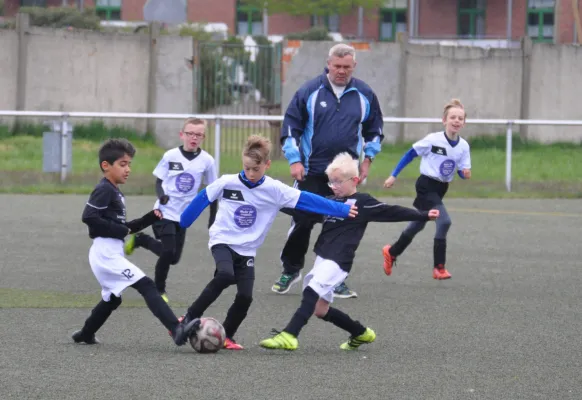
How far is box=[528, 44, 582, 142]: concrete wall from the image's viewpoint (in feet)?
90.0

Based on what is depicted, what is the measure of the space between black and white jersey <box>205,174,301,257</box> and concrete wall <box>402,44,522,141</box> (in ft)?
64.5

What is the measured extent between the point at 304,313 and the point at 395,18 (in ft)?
158

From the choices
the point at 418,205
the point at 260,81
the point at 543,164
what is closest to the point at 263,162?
the point at 418,205

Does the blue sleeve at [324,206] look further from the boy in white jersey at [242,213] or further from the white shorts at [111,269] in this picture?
the white shorts at [111,269]

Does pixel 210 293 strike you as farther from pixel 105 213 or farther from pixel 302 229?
pixel 302 229

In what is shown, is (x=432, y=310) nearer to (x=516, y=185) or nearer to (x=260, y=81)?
(x=516, y=185)

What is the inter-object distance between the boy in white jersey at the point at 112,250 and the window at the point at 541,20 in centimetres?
4504

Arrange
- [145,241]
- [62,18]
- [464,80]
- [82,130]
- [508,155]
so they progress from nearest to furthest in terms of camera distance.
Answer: [145,241] < [508,155] < [82,130] < [464,80] < [62,18]

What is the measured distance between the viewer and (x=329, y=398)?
6.14 meters

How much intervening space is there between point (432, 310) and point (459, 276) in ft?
6.80

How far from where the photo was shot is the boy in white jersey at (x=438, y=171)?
36.4 ft

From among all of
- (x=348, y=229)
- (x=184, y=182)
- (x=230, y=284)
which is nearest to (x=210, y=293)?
(x=230, y=284)

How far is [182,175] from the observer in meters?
10.1

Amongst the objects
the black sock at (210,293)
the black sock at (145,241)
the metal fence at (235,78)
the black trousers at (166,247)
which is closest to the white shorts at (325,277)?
the black sock at (210,293)
